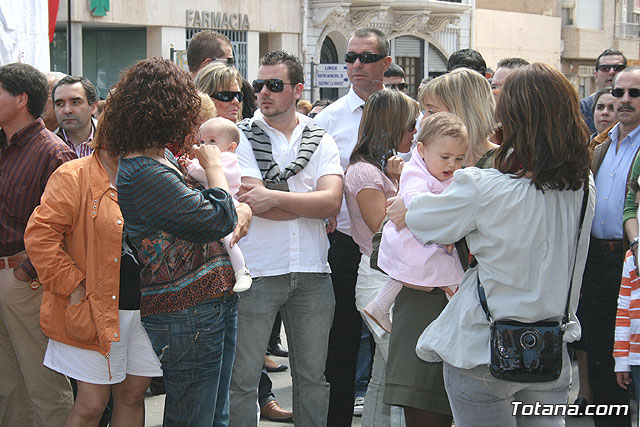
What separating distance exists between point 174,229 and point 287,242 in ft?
4.16

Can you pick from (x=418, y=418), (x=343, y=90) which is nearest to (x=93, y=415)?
(x=418, y=418)

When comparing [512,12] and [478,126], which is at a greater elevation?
[512,12]

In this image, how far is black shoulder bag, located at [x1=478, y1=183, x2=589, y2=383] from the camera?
3.21m

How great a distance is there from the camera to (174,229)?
356 centimetres

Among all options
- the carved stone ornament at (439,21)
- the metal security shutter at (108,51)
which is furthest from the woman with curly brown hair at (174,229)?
the carved stone ornament at (439,21)

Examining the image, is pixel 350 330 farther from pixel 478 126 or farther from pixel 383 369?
pixel 478 126

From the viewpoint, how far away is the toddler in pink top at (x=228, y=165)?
3.90 metres

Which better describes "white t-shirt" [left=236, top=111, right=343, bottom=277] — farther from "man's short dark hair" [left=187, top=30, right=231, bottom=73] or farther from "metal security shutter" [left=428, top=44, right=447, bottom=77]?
"metal security shutter" [left=428, top=44, right=447, bottom=77]

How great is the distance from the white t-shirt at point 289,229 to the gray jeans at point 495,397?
1.50 m

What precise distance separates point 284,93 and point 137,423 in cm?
203

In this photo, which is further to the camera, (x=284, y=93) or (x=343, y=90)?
(x=343, y=90)

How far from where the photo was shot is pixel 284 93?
16.3ft

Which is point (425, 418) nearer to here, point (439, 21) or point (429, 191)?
point (429, 191)

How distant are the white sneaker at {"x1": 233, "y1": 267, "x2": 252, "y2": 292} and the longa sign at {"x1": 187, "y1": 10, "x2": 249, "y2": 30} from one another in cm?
1847
